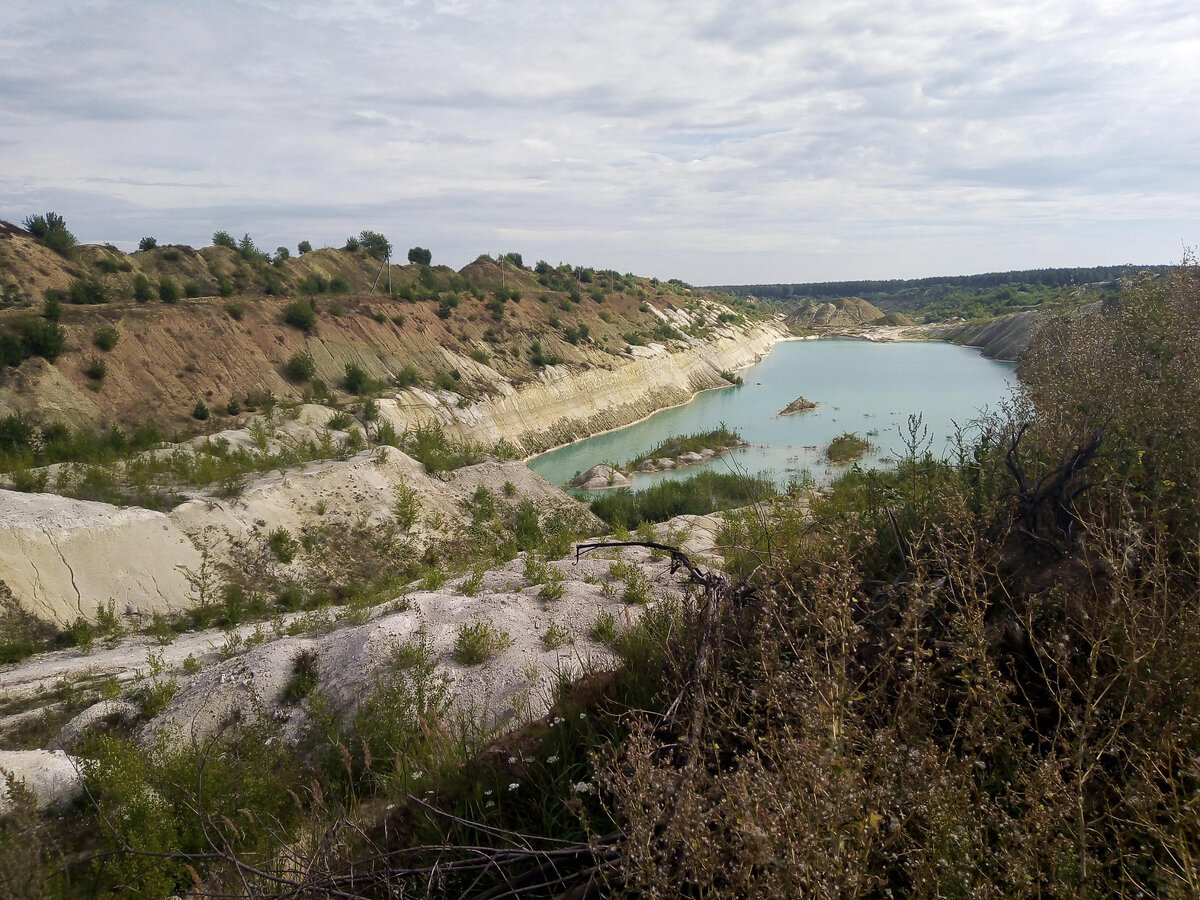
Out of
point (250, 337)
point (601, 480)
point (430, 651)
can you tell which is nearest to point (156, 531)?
point (430, 651)

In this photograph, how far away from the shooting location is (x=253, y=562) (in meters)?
12.5

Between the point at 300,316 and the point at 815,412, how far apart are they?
1056 inches

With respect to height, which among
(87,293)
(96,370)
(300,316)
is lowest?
(96,370)

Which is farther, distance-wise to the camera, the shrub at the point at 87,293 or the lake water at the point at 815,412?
the lake water at the point at 815,412

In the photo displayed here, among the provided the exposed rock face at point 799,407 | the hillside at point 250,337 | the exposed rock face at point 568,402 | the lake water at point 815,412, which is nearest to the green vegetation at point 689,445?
the lake water at point 815,412

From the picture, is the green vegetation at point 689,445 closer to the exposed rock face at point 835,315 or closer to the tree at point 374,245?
the tree at point 374,245

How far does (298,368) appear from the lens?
90.0 feet

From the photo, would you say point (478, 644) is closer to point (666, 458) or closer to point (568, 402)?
point (666, 458)

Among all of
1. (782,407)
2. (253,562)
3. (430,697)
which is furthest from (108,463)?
(782,407)

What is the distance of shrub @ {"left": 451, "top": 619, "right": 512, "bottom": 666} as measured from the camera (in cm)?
632

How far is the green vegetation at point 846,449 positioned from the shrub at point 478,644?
68.9ft

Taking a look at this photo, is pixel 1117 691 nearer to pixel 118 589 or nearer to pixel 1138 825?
pixel 1138 825

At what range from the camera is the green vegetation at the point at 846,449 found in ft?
86.8

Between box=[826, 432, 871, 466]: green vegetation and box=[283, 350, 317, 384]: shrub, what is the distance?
2092 centimetres
